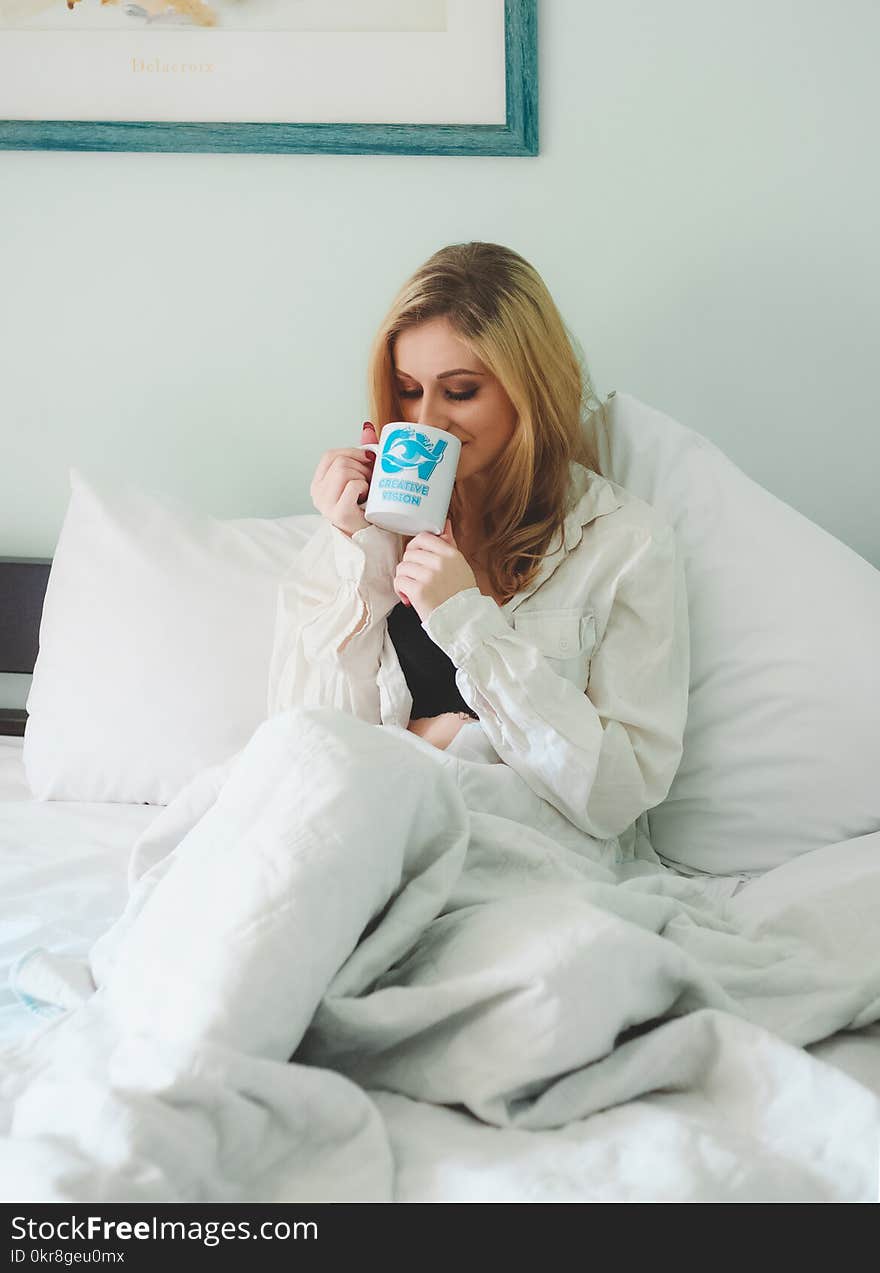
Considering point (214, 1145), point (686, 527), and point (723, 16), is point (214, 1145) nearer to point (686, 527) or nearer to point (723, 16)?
point (686, 527)

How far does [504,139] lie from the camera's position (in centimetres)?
153

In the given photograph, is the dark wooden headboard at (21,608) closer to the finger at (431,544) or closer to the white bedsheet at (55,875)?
the white bedsheet at (55,875)

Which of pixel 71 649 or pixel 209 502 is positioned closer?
pixel 71 649

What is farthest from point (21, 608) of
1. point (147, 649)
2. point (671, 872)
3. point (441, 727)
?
point (671, 872)

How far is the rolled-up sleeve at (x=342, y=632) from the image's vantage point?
1.29 meters

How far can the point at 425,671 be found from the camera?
4.28ft

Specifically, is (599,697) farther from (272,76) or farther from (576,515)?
(272,76)

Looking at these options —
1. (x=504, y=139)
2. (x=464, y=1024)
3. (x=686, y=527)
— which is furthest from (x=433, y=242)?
(x=464, y=1024)

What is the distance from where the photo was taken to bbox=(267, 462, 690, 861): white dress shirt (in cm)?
115

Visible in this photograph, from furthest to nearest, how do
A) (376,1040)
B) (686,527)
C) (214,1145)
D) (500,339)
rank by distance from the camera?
1. (686,527)
2. (500,339)
3. (376,1040)
4. (214,1145)

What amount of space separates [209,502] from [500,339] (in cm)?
61

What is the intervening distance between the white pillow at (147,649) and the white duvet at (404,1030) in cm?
49

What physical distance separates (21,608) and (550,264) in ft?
2.85

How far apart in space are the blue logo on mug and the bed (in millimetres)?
321
